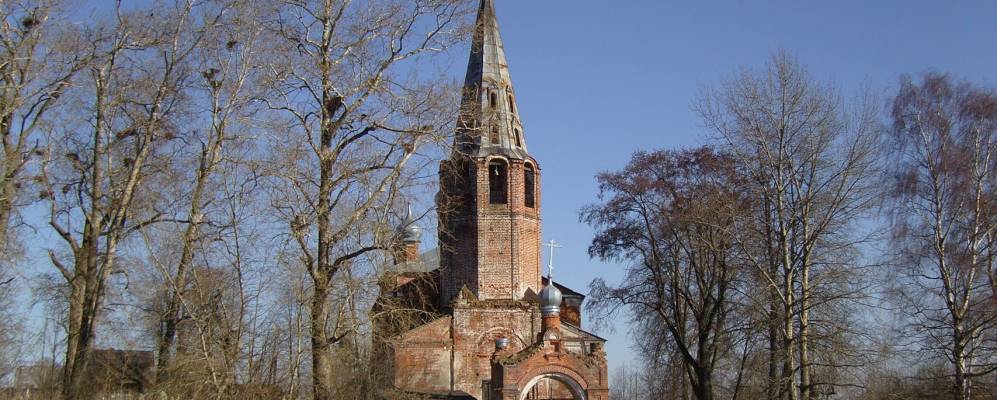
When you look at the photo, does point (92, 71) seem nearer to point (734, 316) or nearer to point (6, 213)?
point (6, 213)

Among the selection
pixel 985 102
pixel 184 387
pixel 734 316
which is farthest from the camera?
pixel 734 316

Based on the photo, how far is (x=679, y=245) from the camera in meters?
27.0

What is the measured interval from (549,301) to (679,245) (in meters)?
3.92

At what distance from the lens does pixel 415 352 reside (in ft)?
95.1

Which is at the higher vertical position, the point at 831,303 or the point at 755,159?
the point at 755,159

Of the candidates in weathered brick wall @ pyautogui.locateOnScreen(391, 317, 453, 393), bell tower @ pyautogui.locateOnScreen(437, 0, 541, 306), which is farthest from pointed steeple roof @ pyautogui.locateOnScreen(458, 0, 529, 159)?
weathered brick wall @ pyautogui.locateOnScreen(391, 317, 453, 393)

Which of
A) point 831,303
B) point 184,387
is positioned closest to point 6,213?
point 184,387

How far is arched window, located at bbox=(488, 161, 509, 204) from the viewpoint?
29953 mm

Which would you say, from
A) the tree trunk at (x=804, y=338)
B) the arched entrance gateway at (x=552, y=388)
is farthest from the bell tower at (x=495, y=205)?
the tree trunk at (x=804, y=338)

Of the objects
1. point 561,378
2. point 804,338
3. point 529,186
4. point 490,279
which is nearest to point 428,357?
point 490,279

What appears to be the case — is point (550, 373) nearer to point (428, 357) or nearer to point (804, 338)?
point (428, 357)

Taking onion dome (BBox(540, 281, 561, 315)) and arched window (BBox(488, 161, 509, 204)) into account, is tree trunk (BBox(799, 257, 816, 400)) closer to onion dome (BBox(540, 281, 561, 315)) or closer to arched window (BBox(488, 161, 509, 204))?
onion dome (BBox(540, 281, 561, 315))

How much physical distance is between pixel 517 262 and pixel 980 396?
13032 mm

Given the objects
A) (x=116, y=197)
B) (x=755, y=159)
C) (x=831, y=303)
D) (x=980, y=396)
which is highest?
(x=755, y=159)
